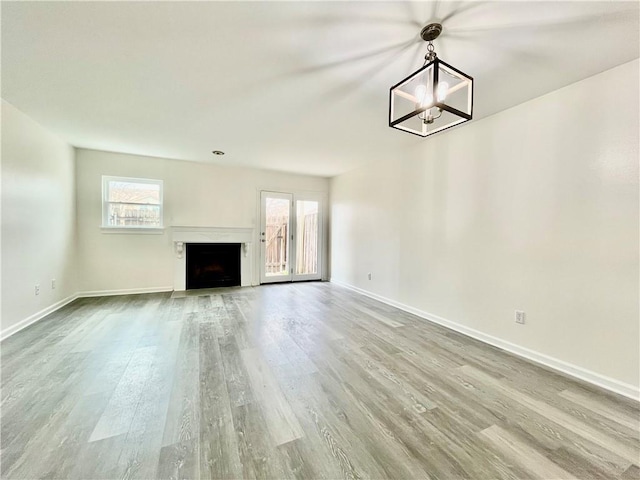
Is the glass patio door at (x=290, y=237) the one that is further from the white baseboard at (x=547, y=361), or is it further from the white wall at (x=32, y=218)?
the white wall at (x=32, y=218)

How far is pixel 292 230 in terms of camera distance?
5.76 meters

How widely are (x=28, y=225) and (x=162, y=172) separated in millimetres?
2054

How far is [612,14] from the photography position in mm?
1466

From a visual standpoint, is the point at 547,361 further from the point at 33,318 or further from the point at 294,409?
the point at 33,318

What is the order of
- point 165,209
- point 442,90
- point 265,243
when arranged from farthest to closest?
point 265,243 < point 165,209 < point 442,90

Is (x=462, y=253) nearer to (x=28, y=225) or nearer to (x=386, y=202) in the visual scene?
(x=386, y=202)

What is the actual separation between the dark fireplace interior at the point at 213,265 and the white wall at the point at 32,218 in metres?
1.73

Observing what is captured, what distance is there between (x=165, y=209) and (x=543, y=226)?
547 cm

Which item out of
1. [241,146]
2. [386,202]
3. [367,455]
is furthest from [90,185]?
[367,455]

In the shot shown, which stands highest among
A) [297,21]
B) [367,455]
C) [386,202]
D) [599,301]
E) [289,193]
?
[297,21]

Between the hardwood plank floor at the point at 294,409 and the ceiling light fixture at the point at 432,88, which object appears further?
the ceiling light fixture at the point at 432,88

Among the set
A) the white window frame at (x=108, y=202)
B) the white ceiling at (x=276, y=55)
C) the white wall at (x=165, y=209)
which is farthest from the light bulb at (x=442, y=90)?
the white window frame at (x=108, y=202)

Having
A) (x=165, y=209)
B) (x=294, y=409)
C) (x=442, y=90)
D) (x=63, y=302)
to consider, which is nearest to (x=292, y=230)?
(x=165, y=209)

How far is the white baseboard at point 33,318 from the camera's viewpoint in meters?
2.62
